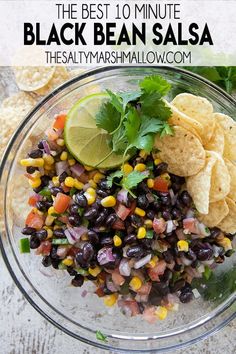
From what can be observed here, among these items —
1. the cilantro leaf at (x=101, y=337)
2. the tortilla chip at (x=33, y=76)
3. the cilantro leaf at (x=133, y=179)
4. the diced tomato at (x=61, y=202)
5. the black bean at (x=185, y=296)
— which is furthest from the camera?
the tortilla chip at (x=33, y=76)

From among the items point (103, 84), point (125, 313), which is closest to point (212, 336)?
point (125, 313)

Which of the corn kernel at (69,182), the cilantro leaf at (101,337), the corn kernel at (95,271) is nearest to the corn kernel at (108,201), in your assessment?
the corn kernel at (69,182)

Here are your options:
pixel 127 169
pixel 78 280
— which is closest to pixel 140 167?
pixel 127 169

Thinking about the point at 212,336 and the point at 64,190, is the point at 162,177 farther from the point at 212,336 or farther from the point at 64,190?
the point at 212,336

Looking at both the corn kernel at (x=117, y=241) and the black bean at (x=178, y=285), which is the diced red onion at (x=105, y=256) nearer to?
the corn kernel at (x=117, y=241)

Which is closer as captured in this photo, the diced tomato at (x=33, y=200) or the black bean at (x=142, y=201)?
the black bean at (x=142, y=201)

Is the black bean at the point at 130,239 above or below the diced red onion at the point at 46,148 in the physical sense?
below

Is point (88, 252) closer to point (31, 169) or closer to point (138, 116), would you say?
point (31, 169)
